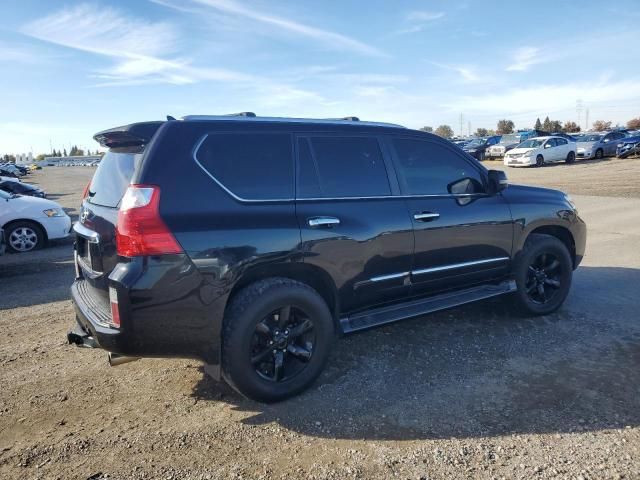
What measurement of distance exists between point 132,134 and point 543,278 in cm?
405

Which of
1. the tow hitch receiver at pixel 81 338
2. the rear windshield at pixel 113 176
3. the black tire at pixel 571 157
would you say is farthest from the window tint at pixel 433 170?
the black tire at pixel 571 157

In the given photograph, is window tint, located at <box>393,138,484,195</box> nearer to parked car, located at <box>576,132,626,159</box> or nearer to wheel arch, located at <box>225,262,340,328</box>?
wheel arch, located at <box>225,262,340,328</box>

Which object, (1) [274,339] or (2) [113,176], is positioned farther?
(2) [113,176]

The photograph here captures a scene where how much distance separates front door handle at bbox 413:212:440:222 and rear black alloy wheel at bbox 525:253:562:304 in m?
1.44

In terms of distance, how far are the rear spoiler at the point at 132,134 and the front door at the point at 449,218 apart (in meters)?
1.93

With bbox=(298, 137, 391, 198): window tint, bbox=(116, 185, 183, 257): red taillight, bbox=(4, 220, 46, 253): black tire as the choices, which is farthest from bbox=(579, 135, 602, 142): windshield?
bbox=(116, 185, 183, 257): red taillight

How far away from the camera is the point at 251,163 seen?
346cm

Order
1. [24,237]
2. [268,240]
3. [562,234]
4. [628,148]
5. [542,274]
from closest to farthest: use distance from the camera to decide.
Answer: [268,240] < [542,274] < [562,234] < [24,237] < [628,148]

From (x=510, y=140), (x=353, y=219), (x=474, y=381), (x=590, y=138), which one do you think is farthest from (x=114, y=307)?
(x=510, y=140)

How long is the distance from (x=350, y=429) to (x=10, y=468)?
2.00 m

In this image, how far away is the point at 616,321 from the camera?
4848 millimetres

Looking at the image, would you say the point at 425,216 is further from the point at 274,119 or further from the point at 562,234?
the point at 562,234

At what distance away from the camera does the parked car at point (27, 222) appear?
966 cm

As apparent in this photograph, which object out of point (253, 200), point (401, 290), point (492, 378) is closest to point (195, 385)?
point (253, 200)
